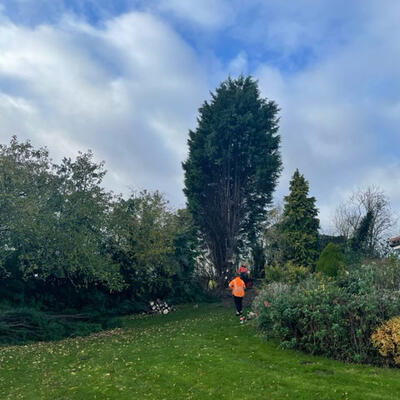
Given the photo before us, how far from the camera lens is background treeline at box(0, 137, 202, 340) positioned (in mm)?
16484

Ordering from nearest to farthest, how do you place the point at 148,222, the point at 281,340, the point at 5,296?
the point at 281,340
the point at 5,296
the point at 148,222

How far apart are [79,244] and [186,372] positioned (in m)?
10.3

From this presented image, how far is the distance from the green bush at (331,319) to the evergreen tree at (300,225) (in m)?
12.5

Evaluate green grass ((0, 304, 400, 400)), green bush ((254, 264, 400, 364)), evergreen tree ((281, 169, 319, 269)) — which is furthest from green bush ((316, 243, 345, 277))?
green grass ((0, 304, 400, 400))

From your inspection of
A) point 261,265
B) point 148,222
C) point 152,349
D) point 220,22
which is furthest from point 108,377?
point 261,265

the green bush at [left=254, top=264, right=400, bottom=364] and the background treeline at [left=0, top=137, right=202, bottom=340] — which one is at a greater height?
the background treeline at [left=0, top=137, right=202, bottom=340]

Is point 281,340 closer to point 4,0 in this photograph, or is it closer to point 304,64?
point 304,64

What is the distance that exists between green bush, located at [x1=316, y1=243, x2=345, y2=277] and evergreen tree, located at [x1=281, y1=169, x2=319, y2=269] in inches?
205

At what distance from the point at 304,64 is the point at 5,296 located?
51.3 feet

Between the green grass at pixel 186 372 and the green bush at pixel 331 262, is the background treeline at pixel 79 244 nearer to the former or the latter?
the green grass at pixel 186 372

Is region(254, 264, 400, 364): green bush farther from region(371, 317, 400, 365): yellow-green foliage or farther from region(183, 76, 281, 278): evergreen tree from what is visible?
region(183, 76, 281, 278): evergreen tree

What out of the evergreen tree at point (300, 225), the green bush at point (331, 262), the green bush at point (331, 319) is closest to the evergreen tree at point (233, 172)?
the evergreen tree at point (300, 225)

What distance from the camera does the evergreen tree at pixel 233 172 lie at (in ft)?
95.6

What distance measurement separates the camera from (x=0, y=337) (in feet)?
48.0
